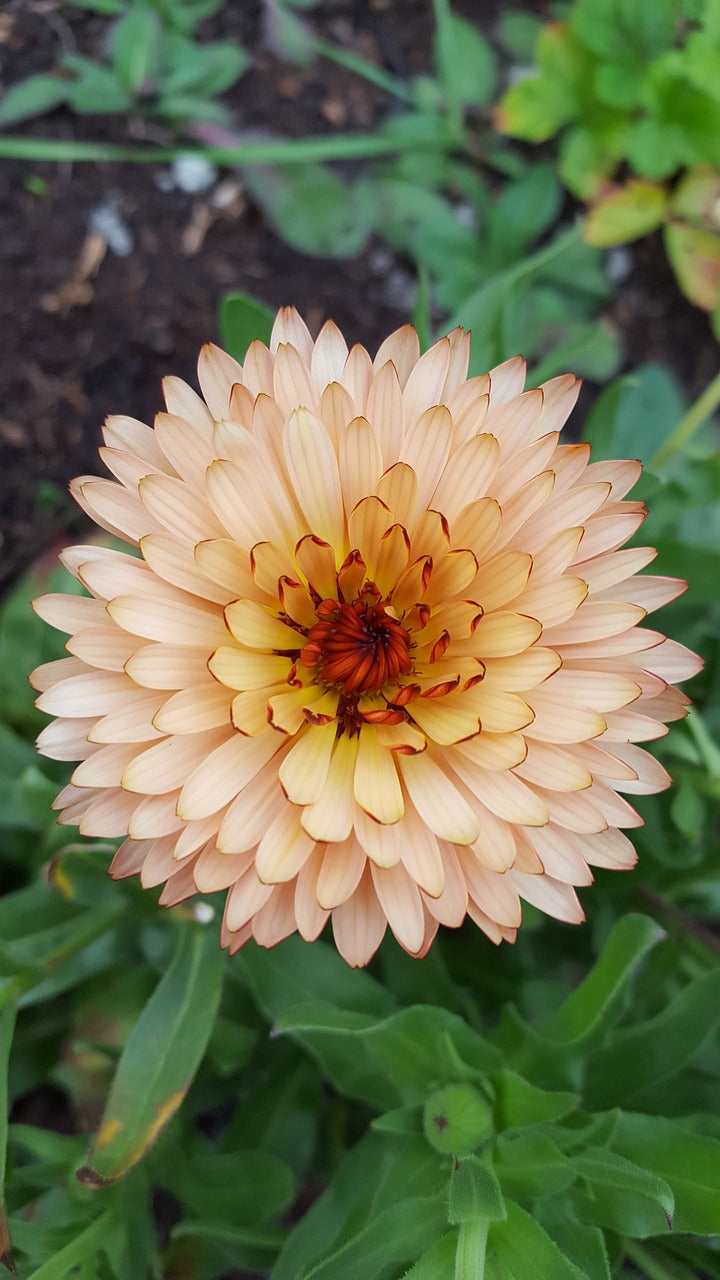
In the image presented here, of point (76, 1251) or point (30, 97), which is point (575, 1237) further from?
point (30, 97)

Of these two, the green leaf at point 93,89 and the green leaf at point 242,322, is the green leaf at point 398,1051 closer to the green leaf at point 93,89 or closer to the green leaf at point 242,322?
the green leaf at point 242,322

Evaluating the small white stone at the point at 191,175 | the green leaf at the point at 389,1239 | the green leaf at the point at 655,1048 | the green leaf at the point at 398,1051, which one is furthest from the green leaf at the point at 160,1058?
the small white stone at the point at 191,175

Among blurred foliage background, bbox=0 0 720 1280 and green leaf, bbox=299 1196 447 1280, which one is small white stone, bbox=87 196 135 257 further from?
green leaf, bbox=299 1196 447 1280

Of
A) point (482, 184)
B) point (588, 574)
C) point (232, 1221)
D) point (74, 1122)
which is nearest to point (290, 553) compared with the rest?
→ point (588, 574)

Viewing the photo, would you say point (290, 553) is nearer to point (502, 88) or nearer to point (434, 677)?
point (434, 677)

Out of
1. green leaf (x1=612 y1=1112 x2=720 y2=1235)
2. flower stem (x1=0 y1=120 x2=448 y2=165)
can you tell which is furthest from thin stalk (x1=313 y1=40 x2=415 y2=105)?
green leaf (x1=612 y1=1112 x2=720 y2=1235)

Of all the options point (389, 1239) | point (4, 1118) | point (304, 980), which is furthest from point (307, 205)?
point (389, 1239)
